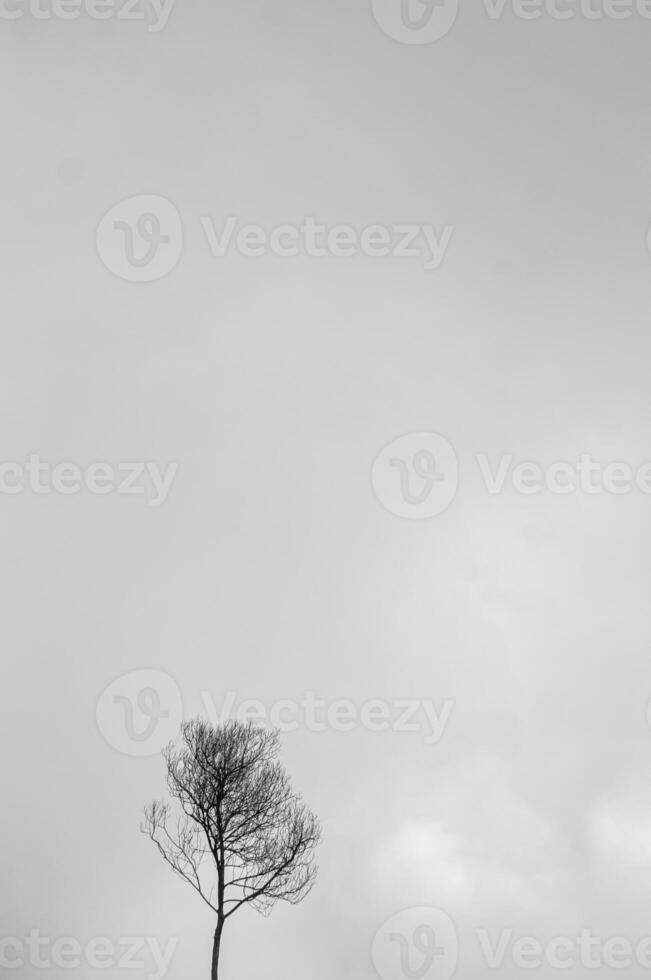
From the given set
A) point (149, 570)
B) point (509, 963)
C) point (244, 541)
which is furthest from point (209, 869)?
point (244, 541)

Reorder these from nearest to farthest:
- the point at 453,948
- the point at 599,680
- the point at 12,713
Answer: the point at 453,948, the point at 12,713, the point at 599,680

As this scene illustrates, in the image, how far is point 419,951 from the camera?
45.0m

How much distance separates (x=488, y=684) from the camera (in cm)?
9844

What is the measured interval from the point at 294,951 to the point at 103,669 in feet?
130

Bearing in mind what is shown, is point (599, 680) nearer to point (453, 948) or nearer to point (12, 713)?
point (453, 948)
